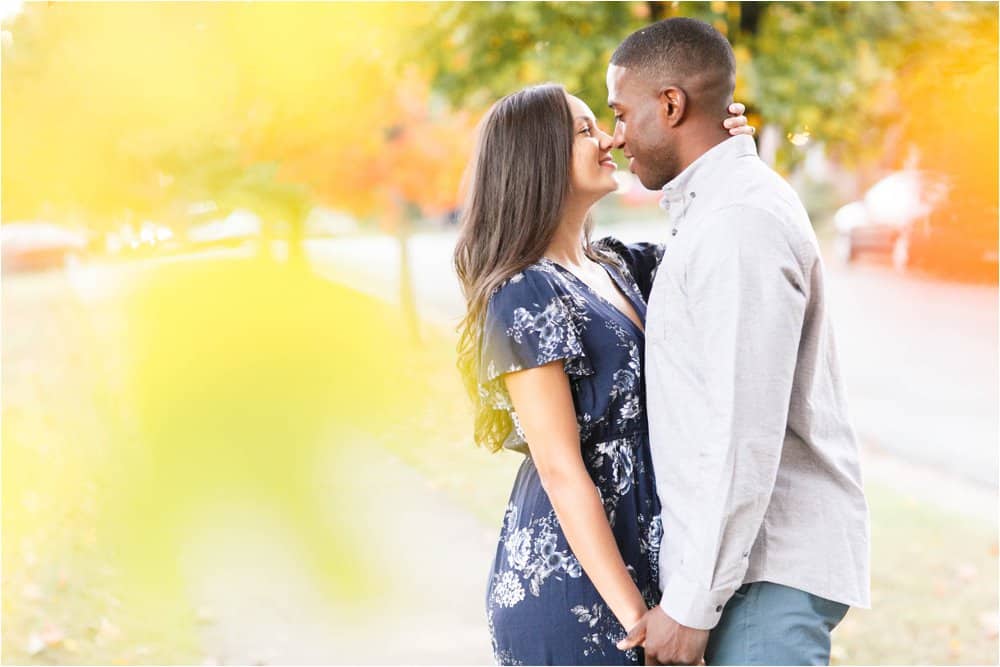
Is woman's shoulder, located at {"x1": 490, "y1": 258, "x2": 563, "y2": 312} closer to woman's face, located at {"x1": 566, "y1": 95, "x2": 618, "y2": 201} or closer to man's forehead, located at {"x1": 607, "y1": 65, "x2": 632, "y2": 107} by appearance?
woman's face, located at {"x1": 566, "y1": 95, "x2": 618, "y2": 201}

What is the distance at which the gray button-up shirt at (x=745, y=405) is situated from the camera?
1601mm

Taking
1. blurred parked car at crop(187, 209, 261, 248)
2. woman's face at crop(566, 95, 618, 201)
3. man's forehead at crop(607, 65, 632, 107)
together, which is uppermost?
man's forehead at crop(607, 65, 632, 107)

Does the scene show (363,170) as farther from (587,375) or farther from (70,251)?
(587,375)

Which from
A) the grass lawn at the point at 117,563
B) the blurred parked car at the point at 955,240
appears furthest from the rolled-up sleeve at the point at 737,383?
the blurred parked car at the point at 955,240

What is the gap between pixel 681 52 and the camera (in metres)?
1.81

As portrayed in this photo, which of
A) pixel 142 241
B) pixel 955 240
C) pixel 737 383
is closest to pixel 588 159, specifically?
pixel 737 383

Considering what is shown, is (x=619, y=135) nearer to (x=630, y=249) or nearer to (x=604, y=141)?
(x=604, y=141)

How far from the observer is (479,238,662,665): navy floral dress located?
6.19 feet

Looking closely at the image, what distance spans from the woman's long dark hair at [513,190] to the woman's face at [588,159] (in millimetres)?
16

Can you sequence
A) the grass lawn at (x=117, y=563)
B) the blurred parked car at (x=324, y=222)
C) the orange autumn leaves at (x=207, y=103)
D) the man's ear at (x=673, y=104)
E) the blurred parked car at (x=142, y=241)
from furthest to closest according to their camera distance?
the blurred parked car at (x=324, y=222) → the orange autumn leaves at (x=207, y=103) → the blurred parked car at (x=142, y=241) → the grass lawn at (x=117, y=563) → the man's ear at (x=673, y=104)

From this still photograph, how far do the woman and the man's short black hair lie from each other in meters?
0.11

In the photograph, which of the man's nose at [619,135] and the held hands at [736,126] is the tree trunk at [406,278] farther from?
the held hands at [736,126]

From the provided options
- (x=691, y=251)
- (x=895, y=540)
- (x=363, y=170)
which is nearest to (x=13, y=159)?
(x=363, y=170)

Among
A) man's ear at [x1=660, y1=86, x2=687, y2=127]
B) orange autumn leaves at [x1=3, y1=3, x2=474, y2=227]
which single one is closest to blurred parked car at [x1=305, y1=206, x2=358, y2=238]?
orange autumn leaves at [x1=3, y1=3, x2=474, y2=227]
